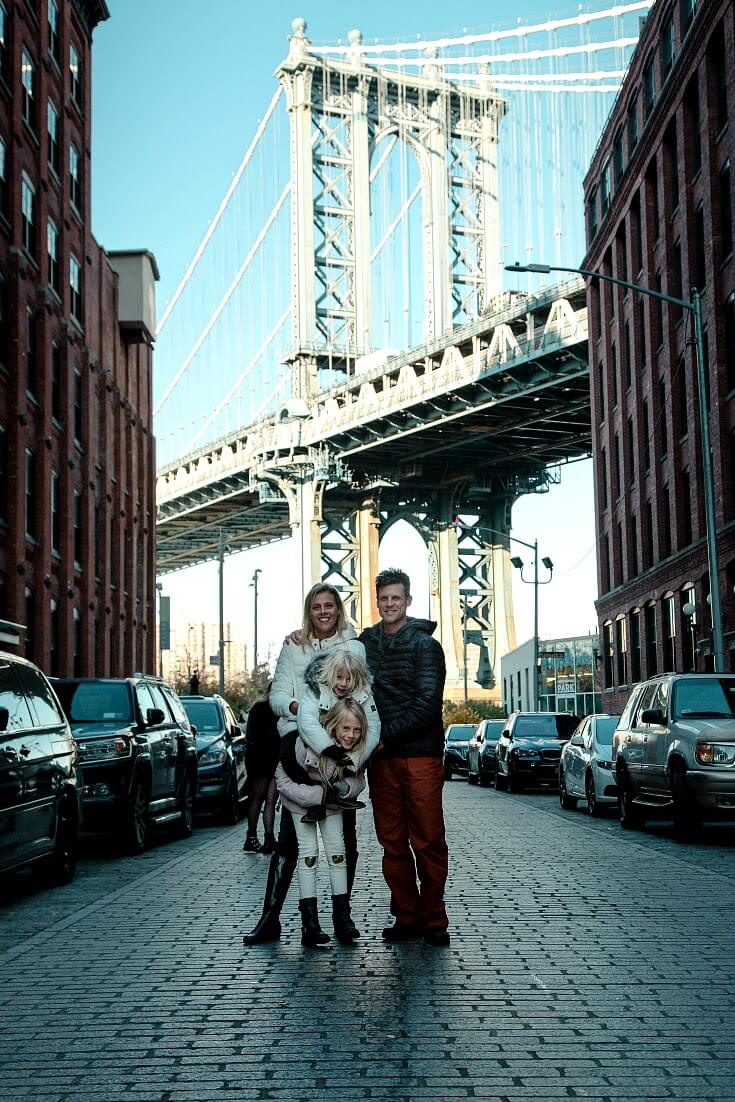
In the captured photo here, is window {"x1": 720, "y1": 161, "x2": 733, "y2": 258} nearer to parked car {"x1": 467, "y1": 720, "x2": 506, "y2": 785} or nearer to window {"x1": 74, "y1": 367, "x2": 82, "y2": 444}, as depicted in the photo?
parked car {"x1": 467, "y1": 720, "x2": 506, "y2": 785}

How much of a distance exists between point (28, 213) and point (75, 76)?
330 inches

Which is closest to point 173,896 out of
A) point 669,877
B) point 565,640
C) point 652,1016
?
point 669,877

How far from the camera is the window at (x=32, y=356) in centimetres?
3431

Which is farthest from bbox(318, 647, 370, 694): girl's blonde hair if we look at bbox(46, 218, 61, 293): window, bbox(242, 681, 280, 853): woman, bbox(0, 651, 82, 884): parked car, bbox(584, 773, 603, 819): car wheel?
bbox(46, 218, 61, 293): window

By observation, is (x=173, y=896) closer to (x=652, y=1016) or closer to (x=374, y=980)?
(x=374, y=980)

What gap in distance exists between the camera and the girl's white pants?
27.4ft

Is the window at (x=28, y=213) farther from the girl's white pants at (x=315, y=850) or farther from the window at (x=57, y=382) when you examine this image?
the girl's white pants at (x=315, y=850)

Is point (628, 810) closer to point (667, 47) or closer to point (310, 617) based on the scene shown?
point (310, 617)

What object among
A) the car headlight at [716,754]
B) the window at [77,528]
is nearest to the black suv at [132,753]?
the car headlight at [716,754]

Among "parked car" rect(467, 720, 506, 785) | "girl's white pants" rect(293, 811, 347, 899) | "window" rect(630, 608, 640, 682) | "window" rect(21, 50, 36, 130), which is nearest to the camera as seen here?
"girl's white pants" rect(293, 811, 347, 899)

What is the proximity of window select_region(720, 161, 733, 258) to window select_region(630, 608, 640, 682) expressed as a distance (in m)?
13.5

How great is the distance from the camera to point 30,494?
34.7 metres

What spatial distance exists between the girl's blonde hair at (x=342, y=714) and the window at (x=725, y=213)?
2934 centimetres

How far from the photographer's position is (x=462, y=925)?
933 cm
